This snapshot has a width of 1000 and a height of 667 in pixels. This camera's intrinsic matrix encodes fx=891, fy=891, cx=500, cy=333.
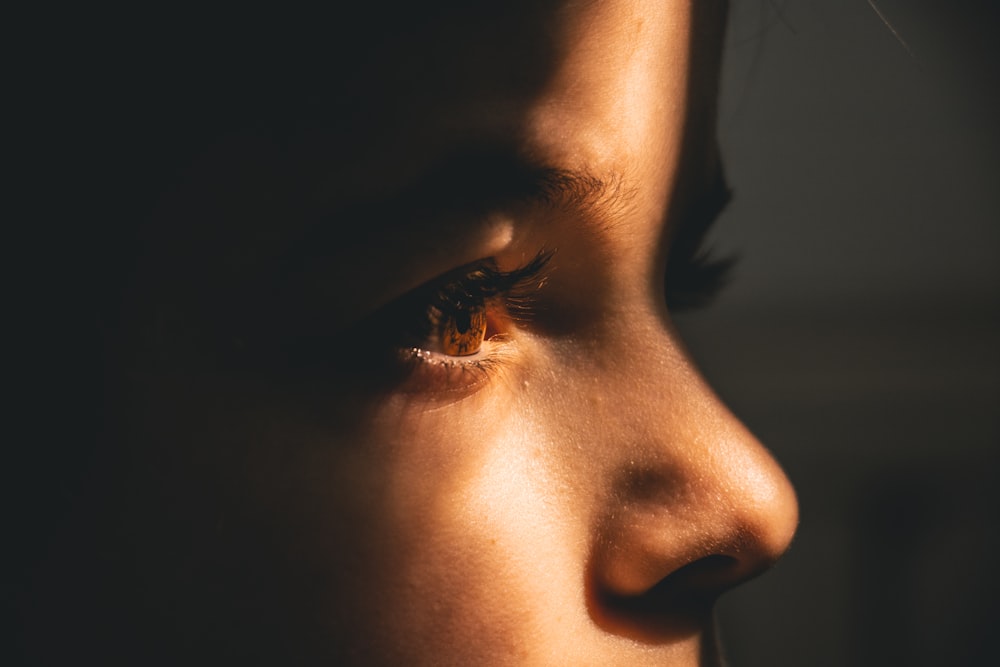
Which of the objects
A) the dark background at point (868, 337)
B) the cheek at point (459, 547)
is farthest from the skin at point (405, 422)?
the dark background at point (868, 337)

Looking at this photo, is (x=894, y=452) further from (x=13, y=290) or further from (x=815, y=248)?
(x=13, y=290)

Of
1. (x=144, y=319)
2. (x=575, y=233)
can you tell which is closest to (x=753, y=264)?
(x=575, y=233)

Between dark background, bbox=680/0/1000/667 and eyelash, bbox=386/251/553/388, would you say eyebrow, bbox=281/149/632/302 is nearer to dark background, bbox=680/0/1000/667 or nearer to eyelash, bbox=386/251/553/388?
eyelash, bbox=386/251/553/388

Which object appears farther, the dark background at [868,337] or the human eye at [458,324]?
the dark background at [868,337]

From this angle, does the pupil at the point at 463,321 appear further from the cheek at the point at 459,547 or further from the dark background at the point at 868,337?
the dark background at the point at 868,337

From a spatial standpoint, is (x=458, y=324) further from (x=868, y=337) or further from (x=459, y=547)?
(x=868, y=337)

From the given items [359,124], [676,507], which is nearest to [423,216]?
[359,124]

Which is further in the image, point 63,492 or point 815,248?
point 815,248
